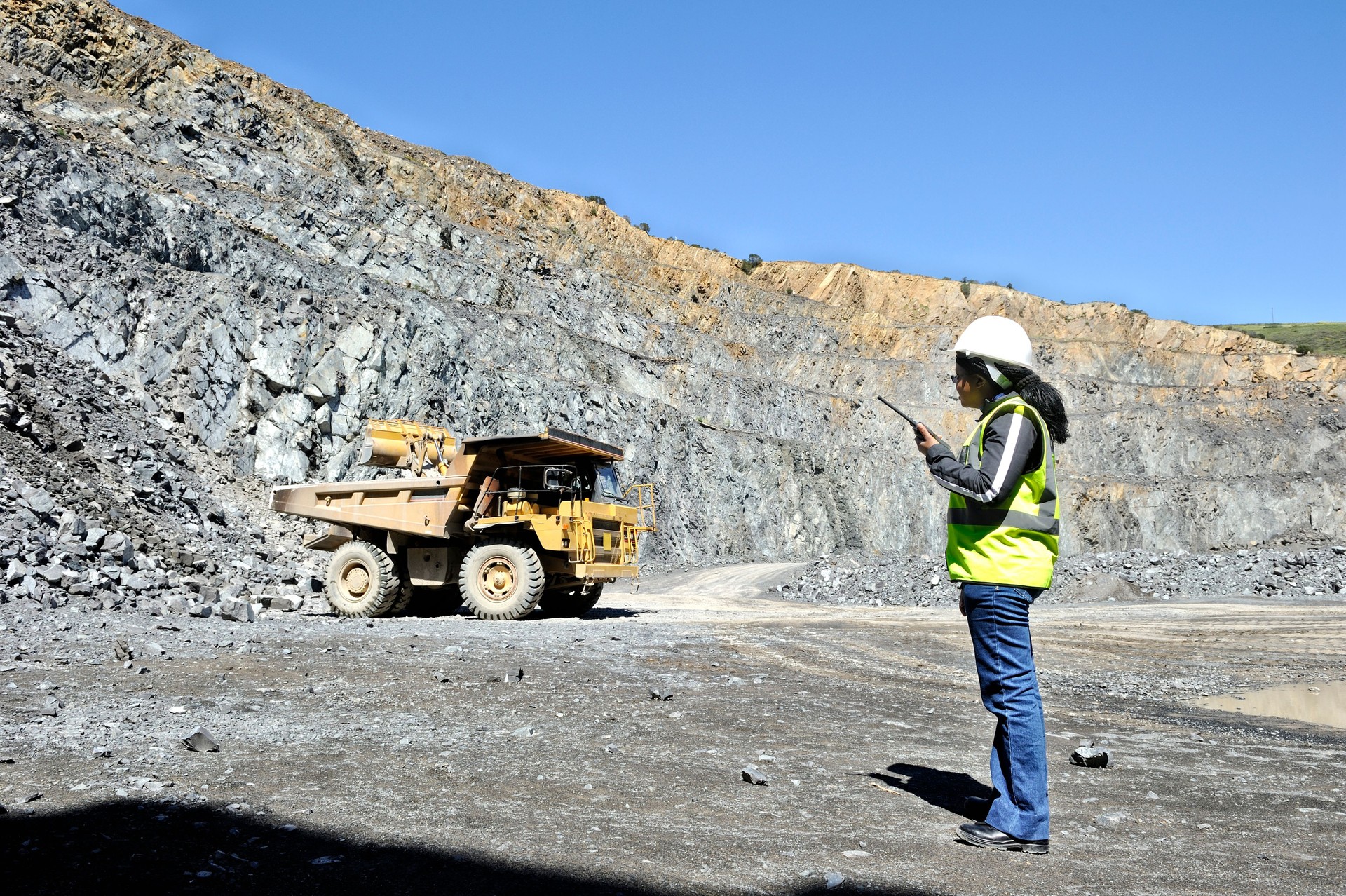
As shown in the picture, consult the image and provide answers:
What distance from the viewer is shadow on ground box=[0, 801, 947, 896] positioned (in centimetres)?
281

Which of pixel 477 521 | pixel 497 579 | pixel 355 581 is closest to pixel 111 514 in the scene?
pixel 355 581

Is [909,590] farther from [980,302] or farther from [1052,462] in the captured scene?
[980,302]

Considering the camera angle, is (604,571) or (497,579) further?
(604,571)

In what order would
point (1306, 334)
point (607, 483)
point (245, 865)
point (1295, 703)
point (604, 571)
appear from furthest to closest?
point (1306, 334) → point (607, 483) → point (604, 571) → point (1295, 703) → point (245, 865)

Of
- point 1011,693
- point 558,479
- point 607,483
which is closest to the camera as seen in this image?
point 1011,693

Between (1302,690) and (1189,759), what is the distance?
5.04 m

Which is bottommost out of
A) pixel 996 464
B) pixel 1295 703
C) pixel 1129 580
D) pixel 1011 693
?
pixel 1295 703

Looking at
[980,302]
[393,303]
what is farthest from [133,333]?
[980,302]

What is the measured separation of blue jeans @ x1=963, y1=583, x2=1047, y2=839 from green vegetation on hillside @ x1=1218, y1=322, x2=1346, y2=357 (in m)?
83.8

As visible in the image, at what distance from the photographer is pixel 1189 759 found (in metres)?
5.04

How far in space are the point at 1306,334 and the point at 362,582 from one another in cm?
11395

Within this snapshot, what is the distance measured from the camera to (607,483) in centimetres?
1509

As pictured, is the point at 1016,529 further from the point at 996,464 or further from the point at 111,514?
the point at 111,514

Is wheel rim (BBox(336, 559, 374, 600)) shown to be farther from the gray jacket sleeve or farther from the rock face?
the gray jacket sleeve
